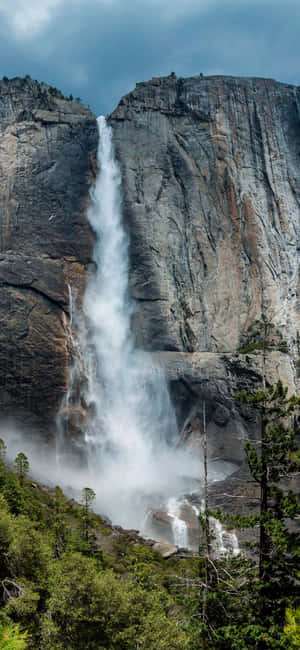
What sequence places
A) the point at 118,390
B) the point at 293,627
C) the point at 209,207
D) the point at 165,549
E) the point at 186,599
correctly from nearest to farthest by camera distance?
the point at 293,627 → the point at 186,599 → the point at 165,549 → the point at 118,390 → the point at 209,207

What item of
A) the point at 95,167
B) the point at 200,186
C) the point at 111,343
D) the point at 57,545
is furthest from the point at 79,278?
the point at 57,545

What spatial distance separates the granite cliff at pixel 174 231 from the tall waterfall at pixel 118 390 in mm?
1225

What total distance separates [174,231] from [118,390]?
55.0ft

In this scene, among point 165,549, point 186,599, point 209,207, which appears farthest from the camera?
point 209,207

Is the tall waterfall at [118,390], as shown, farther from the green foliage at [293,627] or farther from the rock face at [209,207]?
the green foliage at [293,627]

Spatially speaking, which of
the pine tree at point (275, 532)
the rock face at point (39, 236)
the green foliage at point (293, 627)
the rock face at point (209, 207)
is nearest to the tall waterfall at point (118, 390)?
the rock face at point (209, 207)

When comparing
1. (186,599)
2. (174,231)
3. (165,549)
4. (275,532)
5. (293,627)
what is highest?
(174,231)

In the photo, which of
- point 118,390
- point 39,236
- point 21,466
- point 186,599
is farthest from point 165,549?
point 39,236

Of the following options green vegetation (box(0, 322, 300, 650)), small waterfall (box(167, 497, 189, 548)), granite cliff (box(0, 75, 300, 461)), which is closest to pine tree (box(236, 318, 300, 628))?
green vegetation (box(0, 322, 300, 650))

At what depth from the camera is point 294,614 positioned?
782 centimetres

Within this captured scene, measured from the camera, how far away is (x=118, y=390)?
37.3m

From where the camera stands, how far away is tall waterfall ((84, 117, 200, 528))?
105 feet

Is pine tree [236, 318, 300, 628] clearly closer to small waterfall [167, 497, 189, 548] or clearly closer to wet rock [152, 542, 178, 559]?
wet rock [152, 542, 178, 559]

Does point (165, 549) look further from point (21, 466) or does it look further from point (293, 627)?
point (293, 627)
